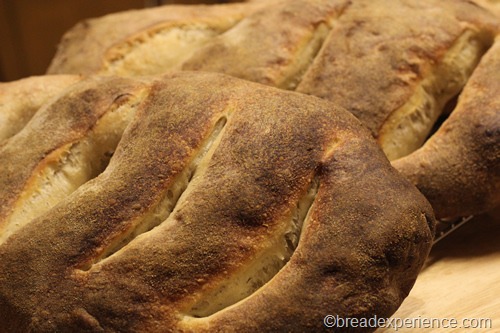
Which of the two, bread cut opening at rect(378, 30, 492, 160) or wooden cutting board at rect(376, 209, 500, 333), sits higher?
bread cut opening at rect(378, 30, 492, 160)

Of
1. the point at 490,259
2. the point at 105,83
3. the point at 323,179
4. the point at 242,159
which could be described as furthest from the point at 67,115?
the point at 490,259

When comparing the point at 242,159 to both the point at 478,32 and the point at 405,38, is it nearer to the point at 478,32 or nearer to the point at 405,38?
the point at 405,38

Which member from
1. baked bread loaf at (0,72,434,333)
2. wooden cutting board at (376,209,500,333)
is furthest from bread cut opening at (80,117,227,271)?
wooden cutting board at (376,209,500,333)

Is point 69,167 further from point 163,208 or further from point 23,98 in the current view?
point 23,98

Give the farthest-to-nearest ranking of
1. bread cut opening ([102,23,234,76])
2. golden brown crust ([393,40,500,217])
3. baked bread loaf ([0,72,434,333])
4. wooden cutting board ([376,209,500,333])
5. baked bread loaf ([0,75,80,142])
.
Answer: bread cut opening ([102,23,234,76]) < baked bread loaf ([0,75,80,142]) < golden brown crust ([393,40,500,217]) < wooden cutting board ([376,209,500,333]) < baked bread loaf ([0,72,434,333])

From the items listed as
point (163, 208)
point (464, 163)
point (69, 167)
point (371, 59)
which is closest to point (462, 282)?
point (464, 163)

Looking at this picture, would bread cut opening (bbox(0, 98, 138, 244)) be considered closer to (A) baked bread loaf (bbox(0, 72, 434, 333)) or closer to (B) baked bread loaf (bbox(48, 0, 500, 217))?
(A) baked bread loaf (bbox(0, 72, 434, 333))
